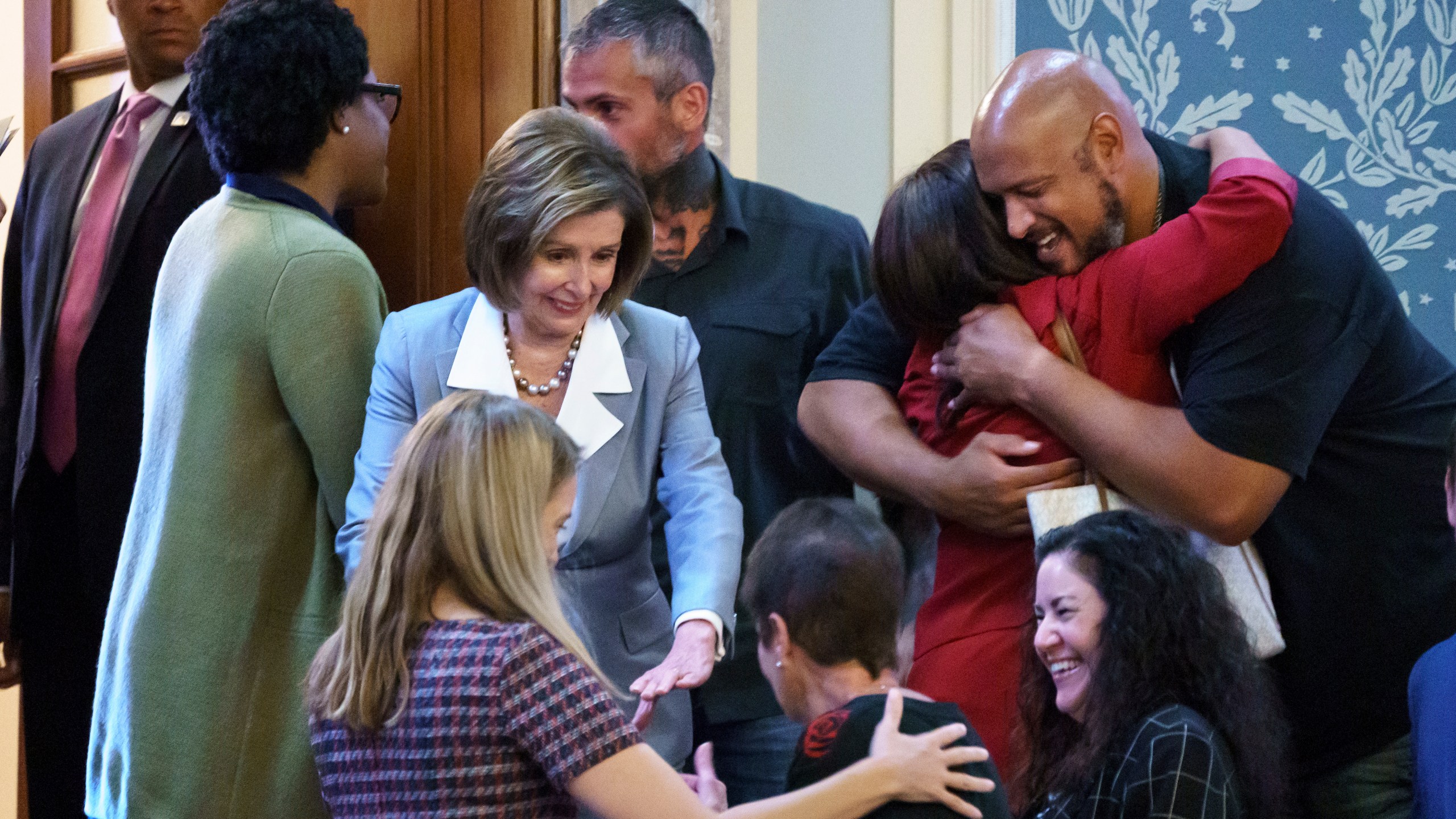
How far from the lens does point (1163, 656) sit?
1836 millimetres

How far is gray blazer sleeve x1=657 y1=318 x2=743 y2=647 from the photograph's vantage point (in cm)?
194

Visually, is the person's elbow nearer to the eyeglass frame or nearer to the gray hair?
the gray hair

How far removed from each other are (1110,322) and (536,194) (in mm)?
734

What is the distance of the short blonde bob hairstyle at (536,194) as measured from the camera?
6.53ft

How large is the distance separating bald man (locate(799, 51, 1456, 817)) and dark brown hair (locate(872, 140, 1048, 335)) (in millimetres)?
29

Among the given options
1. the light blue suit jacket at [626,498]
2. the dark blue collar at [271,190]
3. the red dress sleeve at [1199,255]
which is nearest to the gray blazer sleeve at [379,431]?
the light blue suit jacket at [626,498]

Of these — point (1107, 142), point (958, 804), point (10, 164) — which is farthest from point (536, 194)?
point (10, 164)

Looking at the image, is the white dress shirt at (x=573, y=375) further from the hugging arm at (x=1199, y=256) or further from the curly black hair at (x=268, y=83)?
the hugging arm at (x=1199, y=256)

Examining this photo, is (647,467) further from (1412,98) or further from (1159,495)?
(1412,98)

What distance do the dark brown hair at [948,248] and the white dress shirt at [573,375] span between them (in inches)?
14.6

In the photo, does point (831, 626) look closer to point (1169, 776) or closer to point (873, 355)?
point (1169, 776)

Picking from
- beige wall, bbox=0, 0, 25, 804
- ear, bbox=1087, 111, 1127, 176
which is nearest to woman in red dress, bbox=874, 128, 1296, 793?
ear, bbox=1087, 111, 1127, 176

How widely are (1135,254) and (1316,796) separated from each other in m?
0.79

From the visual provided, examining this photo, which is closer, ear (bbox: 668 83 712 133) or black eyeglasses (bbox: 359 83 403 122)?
black eyeglasses (bbox: 359 83 403 122)
